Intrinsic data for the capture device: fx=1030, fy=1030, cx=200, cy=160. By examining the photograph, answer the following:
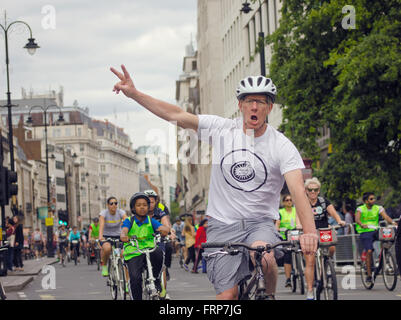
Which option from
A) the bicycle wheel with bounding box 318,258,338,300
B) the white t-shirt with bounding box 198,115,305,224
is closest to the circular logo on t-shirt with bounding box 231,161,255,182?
the white t-shirt with bounding box 198,115,305,224

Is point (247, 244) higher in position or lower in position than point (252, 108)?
lower

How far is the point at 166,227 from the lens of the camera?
12.3 metres

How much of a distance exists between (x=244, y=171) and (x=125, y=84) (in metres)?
0.90

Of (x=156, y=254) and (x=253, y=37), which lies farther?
(x=253, y=37)

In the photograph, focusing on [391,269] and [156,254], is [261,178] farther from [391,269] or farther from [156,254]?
[391,269]

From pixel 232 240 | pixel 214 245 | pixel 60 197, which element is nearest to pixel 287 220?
pixel 232 240

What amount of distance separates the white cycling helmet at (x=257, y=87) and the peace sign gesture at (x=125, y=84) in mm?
650

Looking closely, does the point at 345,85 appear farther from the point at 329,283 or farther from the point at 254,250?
the point at 254,250

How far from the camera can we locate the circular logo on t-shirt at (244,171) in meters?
6.06

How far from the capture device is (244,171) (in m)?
6.06

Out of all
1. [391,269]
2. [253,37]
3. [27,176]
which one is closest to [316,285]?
[391,269]

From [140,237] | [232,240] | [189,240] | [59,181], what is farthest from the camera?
[59,181]
